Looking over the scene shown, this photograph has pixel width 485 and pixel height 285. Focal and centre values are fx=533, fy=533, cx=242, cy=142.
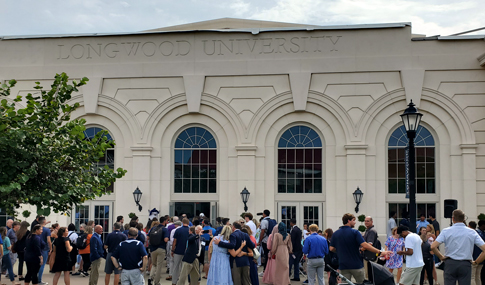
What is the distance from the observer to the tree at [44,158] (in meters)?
9.89

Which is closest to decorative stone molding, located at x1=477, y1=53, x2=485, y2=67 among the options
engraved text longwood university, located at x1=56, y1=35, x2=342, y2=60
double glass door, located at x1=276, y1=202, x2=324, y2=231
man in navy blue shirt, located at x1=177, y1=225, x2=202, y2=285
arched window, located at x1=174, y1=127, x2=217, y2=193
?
engraved text longwood university, located at x1=56, y1=35, x2=342, y2=60

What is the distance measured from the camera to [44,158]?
34.4 feet

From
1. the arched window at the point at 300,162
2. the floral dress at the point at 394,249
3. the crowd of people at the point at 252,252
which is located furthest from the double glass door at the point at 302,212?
the floral dress at the point at 394,249

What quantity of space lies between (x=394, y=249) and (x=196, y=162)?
12286mm

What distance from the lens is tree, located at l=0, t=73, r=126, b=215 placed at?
32.4 ft

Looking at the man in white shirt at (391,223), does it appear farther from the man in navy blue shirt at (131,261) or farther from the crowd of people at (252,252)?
the man in navy blue shirt at (131,261)

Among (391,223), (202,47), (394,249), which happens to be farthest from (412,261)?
(202,47)

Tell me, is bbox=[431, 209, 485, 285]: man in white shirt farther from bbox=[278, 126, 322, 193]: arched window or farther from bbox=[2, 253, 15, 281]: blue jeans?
bbox=[278, 126, 322, 193]: arched window

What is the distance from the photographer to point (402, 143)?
22.6 m

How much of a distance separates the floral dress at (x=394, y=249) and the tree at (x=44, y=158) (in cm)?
677

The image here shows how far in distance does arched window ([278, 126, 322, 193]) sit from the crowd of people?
231 inches

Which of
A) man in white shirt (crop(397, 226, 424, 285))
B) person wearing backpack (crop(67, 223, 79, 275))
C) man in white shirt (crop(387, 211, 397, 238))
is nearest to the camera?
man in white shirt (crop(397, 226, 424, 285))

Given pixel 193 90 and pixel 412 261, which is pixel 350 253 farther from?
pixel 193 90

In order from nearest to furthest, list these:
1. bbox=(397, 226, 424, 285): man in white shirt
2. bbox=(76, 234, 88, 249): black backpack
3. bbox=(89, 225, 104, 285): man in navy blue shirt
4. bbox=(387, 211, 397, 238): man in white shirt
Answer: bbox=(397, 226, 424, 285): man in white shirt, bbox=(89, 225, 104, 285): man in navy blue shirt, bbox=(76, 234, 88, 249): black backpack, bbox=(387, 211, 397, 238): man in white shirt
